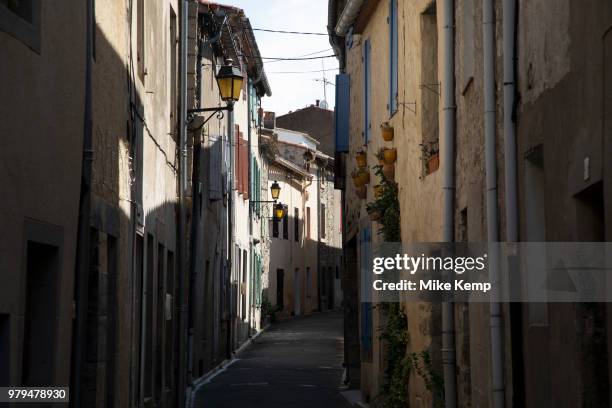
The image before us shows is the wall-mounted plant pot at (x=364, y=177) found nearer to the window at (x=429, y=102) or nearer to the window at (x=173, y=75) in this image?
the window at (x=173, y=75)

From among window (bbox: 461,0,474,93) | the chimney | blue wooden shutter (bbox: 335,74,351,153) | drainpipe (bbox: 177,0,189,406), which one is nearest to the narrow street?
drainpipe (bbox: 177,0,189,406)

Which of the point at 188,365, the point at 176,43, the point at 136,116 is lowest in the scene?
the point at 188,365

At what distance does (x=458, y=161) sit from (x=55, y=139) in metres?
3.88

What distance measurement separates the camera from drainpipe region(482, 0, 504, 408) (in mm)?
8539

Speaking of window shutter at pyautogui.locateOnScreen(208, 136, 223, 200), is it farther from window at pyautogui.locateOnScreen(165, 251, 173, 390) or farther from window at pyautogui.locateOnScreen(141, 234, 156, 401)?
window at pyautogui.locateOnScreen(141, 234, 156, 401)

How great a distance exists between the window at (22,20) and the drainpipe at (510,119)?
3139 millimetres

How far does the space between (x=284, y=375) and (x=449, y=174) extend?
407 inches

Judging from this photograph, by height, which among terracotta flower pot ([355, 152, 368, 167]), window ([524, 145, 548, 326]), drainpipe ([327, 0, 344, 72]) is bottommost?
window ([524, 145, 548, 326])

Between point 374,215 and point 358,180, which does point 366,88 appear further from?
point 374,215

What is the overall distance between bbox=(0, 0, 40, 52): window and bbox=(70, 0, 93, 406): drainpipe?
63.9 inches

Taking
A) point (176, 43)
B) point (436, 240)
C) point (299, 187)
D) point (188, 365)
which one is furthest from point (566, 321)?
point (299, 187)

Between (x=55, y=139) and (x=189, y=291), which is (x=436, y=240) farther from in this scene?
(x=189, y=291)

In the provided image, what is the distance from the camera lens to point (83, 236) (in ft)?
29.2

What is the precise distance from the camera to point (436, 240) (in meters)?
11.4
